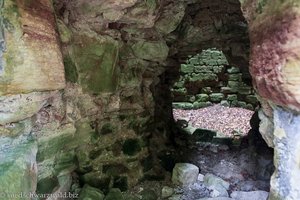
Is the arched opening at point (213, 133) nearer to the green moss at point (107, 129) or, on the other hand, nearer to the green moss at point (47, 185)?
the green moss at point (107, 129)

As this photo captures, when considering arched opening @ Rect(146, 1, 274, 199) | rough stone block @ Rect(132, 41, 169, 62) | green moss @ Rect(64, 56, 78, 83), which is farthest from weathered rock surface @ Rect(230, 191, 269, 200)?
green moss @ Rect(64, 56, 78, 83)

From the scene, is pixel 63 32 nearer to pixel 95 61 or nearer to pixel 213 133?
pixel 95 61

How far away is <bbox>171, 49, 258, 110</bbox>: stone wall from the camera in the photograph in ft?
21.2

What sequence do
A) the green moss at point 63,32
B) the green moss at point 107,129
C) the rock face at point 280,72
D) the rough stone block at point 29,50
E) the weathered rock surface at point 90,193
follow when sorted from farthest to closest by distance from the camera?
1. the green moss at point 107,129
2. the weathered rock surface at point 90,193
3. the green moss at point 63,32
4. the rough stone block at point 29,50
5. the rock face at point 280,72

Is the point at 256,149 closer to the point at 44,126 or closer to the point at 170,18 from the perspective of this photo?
the point at 170,18

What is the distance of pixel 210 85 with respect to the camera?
21.6ft

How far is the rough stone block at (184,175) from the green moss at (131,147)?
1.49 ft

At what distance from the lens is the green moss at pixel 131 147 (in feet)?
8.15

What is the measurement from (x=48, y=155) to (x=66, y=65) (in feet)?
1.65

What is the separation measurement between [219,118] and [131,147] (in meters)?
3.77

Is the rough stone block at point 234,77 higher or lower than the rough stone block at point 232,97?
higher

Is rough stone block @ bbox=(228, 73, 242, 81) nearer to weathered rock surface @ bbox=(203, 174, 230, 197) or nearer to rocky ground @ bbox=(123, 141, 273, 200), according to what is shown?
rocky ground @ bbox=(123, 141, 273, 200)

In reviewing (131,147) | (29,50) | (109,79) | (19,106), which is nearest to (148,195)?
(131,147)

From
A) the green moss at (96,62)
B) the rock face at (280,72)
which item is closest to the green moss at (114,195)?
the green moss at (96,62)
